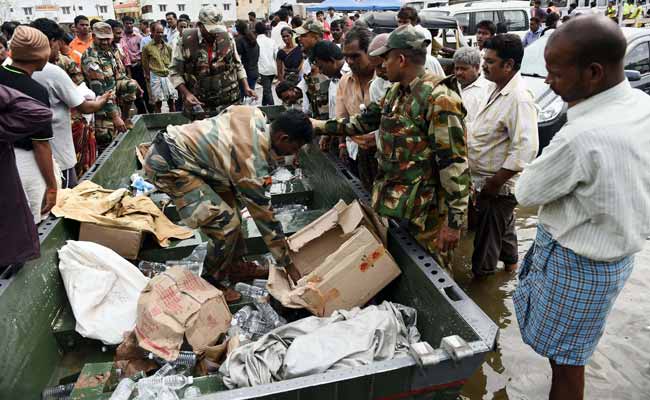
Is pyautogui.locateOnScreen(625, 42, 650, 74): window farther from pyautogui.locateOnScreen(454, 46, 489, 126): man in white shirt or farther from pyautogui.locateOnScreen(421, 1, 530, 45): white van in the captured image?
pyautogui.locateOnScreen(421, 1, 530, 45): white van

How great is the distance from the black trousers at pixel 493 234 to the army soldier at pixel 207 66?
9.69 feet

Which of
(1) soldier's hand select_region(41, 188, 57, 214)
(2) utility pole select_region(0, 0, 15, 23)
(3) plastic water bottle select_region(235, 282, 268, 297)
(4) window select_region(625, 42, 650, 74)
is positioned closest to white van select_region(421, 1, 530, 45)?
(4) window select_region(625, 42, 650, 74)

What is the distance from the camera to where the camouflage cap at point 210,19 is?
435 centimetres

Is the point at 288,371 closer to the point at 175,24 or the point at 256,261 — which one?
the point at 256,261

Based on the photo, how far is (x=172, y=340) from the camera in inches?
85.6

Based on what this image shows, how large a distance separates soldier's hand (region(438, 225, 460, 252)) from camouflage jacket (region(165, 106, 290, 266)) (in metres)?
0.88

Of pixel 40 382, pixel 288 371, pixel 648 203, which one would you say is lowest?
pixel 40 382

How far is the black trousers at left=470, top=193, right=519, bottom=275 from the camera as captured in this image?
2949mm

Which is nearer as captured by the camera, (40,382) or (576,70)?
(576,70)

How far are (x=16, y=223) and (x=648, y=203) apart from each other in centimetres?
255

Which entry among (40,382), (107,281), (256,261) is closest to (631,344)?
(256,261)

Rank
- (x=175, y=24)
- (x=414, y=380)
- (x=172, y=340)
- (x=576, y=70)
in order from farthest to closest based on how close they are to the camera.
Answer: (x=175, y=24), (x=172, y=340), (x=414, y=380), (x=576, y=70)

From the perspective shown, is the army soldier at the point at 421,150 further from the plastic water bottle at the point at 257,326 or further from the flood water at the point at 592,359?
the plastic water bottle at the point at 257,326

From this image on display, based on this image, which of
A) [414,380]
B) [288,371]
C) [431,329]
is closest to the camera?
[414,380]
